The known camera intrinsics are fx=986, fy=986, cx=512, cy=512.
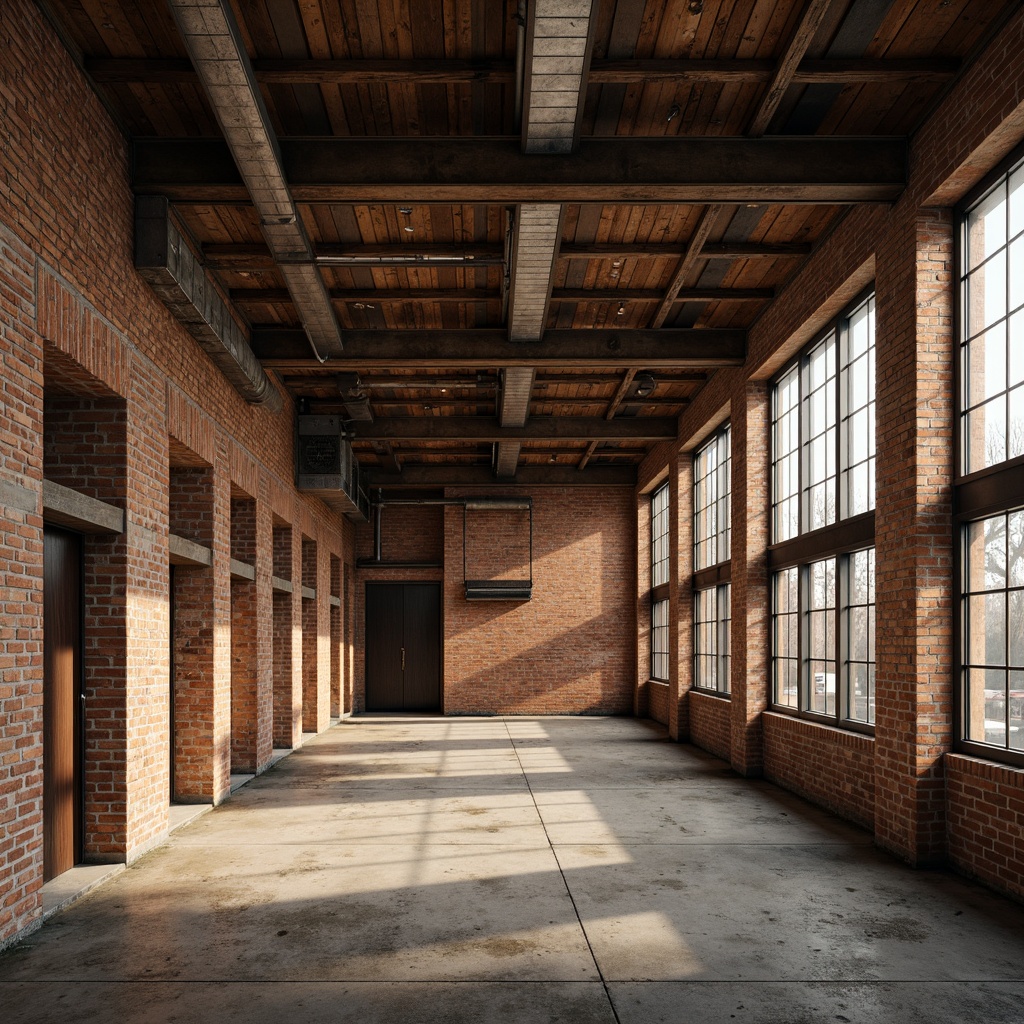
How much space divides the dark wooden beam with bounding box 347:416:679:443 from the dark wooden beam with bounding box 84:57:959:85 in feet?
27.5

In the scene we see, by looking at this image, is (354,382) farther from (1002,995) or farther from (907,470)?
(1002,995)

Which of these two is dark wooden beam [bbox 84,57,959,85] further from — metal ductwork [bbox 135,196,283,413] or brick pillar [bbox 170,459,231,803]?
brick pillar [bbox 170,459,231,803]

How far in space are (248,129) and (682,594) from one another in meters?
10.4

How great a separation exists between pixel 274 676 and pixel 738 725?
20.1ft

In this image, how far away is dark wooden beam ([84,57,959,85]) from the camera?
5930 mm

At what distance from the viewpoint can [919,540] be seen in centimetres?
675

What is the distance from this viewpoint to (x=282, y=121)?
21.9ft

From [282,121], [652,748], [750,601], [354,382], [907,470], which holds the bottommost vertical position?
[652,748]

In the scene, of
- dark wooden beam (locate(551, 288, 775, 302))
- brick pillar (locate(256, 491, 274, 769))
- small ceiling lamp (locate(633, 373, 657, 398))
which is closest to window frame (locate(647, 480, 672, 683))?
small ceiling lamp (locate(633, 373, 657, 398))

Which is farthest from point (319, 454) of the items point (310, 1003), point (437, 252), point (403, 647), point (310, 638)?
point (310, 1003)

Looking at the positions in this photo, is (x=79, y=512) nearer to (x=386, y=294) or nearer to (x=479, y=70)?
(x=479, y=70)

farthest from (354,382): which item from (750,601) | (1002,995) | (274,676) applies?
(1002,995)

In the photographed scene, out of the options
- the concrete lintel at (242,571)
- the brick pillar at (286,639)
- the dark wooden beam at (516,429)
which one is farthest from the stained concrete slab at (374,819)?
the dark wooden beam at (516,429)

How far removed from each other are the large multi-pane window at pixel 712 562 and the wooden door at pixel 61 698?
7774 mm
